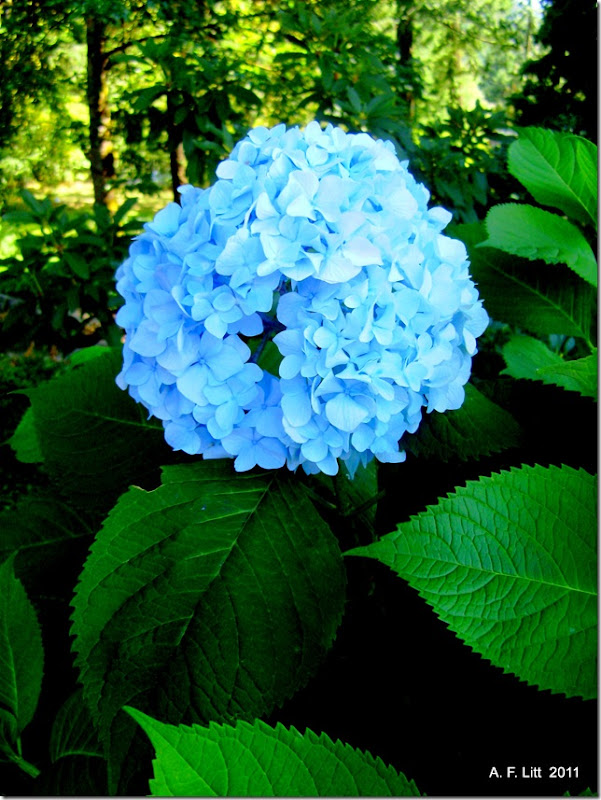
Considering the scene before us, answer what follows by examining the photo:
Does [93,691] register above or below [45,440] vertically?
below

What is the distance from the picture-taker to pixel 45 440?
0.74 meters

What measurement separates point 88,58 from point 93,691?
4.33 ft

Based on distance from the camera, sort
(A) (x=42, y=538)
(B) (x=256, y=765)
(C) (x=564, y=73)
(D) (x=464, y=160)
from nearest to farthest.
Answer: (B) (x=256, y=765) → (A) (x=42, y=538) → (C) (x=564, y=73) → (D) (x=464, y=160)

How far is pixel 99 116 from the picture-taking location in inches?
62.2

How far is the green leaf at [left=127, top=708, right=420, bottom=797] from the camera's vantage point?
0.36 metres

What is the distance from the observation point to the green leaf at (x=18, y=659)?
667 mm

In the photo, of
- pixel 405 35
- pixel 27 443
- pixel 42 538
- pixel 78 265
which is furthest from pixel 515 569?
pixel 78 265

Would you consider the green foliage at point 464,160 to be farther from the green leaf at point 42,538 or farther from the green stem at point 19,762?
the green stem at point 19,762

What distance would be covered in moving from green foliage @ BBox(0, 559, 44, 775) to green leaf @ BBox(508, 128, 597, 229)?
770 mm

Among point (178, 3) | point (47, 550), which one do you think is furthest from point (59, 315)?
point (47, 550)

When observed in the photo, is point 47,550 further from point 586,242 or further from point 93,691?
point 586,242

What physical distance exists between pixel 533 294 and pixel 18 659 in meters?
0.75

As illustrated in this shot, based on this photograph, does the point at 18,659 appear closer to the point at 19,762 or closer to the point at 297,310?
the point at 19,762

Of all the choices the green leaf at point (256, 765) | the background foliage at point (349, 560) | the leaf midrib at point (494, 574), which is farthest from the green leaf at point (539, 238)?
the green leaf at point (256, 765)
